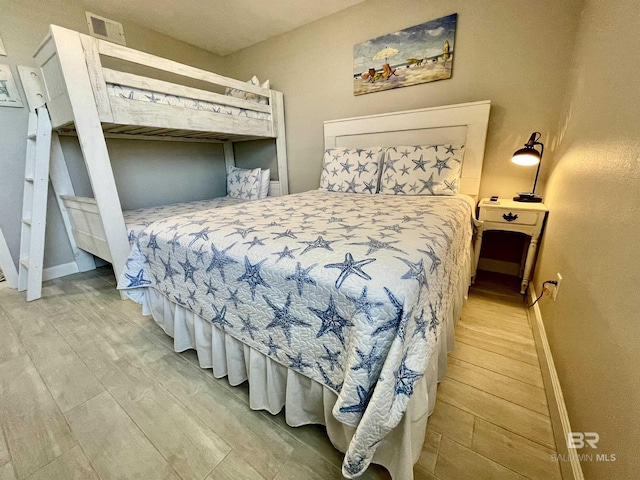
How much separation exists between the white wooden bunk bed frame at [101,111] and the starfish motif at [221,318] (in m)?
1.27

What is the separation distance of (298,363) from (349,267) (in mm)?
391

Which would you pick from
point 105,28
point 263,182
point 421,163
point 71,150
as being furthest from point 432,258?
point 105,28

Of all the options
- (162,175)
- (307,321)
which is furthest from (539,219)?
(162,175)

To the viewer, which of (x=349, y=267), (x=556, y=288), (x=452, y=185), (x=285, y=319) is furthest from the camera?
(x=452, y=185)

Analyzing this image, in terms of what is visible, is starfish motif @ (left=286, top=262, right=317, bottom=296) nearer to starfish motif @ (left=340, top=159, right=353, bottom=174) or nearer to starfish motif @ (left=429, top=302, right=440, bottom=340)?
starfish motif @ (left=429, top=302, right=440, bottom=340)

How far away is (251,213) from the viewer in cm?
143

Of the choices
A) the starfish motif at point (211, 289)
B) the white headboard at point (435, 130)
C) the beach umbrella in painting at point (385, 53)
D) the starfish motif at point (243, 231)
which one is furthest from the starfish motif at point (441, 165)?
the starfish motif at point (211, 289)

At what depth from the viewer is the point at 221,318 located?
3.43 ft

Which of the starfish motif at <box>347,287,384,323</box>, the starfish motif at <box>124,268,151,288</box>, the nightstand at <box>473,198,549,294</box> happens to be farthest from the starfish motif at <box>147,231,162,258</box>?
the nightstand at <box>473,198,549,294</box>

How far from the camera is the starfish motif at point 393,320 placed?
62 cm

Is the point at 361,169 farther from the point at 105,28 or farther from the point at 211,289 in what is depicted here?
the point at 105,28

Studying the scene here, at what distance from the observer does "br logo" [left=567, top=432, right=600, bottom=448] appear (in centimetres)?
66

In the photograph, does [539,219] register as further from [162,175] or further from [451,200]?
[162,175]

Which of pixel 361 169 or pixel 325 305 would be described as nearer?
pixel 325 305
